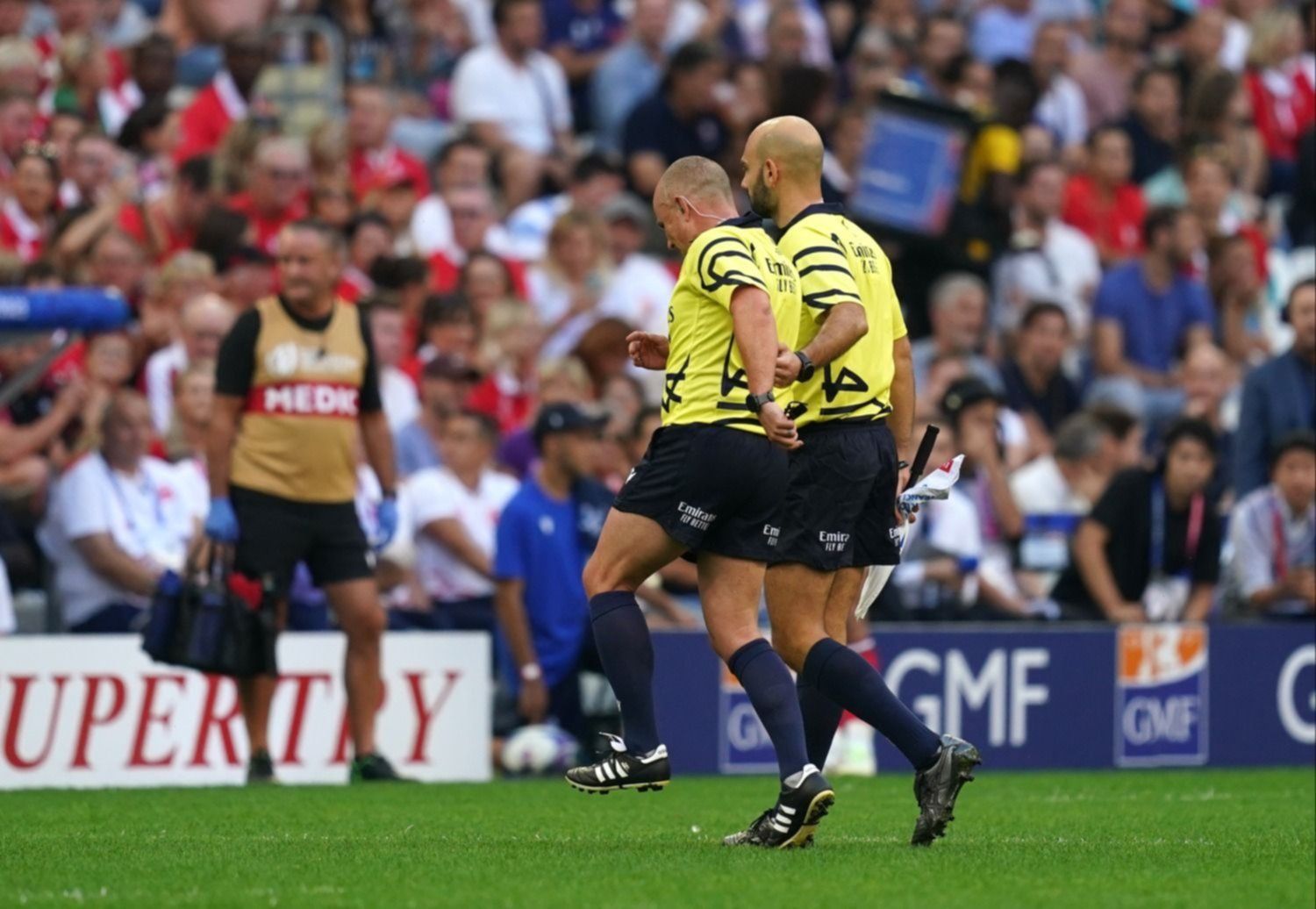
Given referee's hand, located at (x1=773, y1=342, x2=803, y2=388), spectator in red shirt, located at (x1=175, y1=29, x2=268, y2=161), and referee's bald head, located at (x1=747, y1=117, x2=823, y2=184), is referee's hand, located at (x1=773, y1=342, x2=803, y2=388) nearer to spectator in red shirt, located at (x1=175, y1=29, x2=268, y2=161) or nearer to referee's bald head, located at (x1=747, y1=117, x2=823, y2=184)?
referee's bald head, located at (x1=747, y1=117, x2=823, y2=184)

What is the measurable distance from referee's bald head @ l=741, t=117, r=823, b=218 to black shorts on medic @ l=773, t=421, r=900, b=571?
0.76 metres

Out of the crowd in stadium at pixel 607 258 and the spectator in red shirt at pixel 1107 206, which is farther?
the spectator in red shirt at pixel 1107 206

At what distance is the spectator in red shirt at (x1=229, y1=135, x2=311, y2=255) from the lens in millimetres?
15570

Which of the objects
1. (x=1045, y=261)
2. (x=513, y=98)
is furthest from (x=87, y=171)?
(x=1045, y=261)

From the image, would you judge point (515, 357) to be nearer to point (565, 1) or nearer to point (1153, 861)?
point (565, 1)

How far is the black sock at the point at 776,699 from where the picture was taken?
313 inches

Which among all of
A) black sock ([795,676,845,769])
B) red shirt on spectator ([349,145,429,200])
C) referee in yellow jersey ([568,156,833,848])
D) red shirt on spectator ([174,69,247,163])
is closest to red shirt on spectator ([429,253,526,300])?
red shirt on spectator ([349,145,429,200])

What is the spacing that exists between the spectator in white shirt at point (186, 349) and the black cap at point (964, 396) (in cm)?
420

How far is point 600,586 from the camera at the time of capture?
8.24 meters

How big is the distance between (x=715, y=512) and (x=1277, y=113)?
50.3 ft

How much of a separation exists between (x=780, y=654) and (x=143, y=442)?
5552 mm

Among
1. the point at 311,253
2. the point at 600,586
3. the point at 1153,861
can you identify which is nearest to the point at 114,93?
the point at 311,253

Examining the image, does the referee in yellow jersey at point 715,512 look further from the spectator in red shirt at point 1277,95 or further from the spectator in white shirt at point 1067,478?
the spectator in red shirt at point 1277,95

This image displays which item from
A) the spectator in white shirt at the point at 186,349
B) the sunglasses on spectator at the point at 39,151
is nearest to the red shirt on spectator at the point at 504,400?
the spectator in white shirt at the point at 186,349
